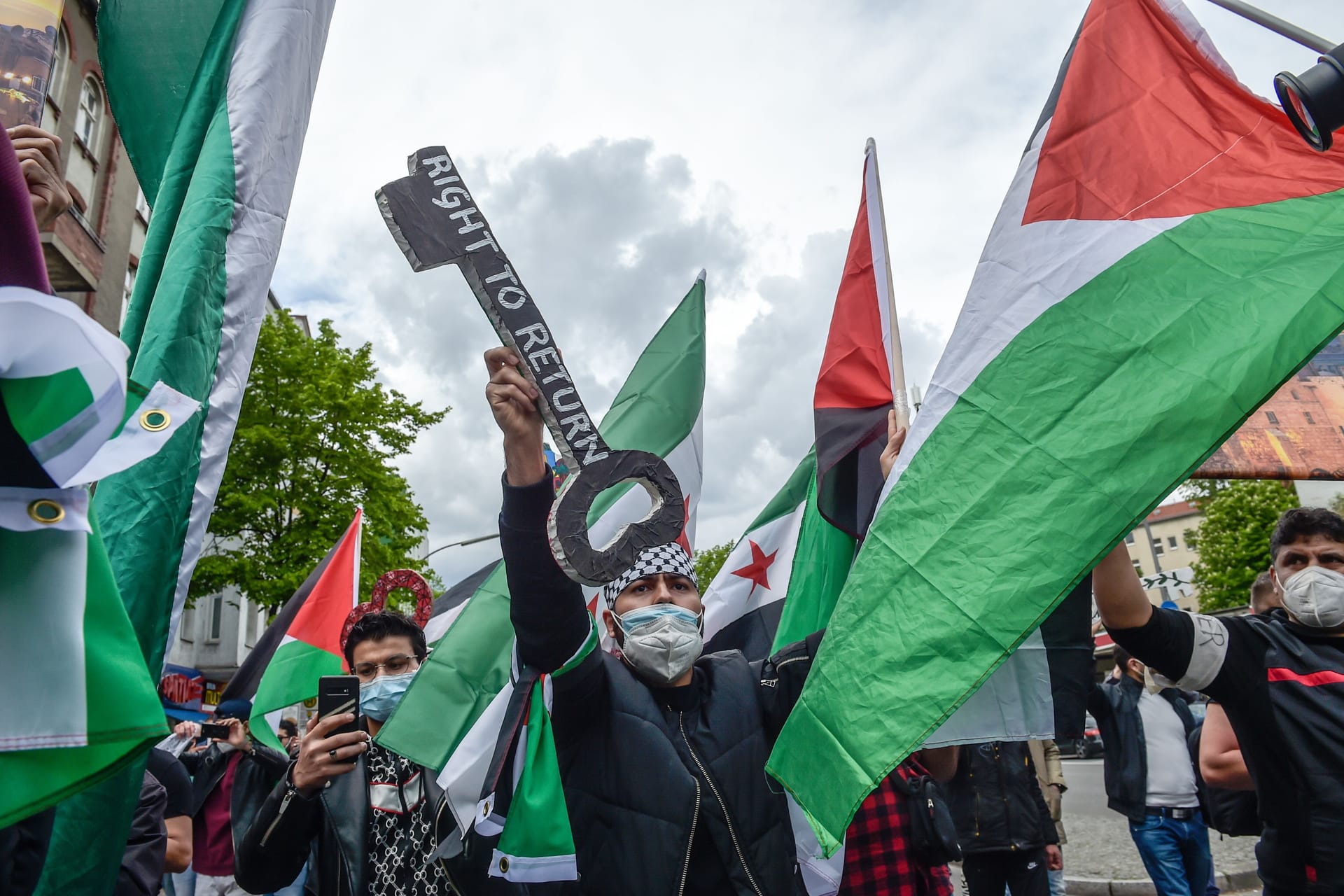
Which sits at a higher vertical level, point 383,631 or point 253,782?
point 383,631

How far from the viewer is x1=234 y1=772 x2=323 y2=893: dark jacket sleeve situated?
3.11 metres

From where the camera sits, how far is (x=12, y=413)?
45.1 inches

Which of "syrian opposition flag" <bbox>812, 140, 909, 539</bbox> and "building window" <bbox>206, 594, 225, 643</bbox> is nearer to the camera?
"syrian opposition flag" <bbox>812, 140, 909, 539</bbox>

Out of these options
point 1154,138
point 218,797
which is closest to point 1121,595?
point 1154,138

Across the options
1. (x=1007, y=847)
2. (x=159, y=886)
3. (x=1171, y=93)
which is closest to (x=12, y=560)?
(x=159, y=886)

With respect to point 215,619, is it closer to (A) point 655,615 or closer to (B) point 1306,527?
(A) point 655,615

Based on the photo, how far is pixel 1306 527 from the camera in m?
3.26

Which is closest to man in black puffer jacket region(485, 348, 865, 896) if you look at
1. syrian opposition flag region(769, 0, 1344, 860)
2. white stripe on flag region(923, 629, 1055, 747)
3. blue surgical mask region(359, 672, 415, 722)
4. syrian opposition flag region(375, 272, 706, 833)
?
syrian opposition flag region(375, 272, 706, 833)

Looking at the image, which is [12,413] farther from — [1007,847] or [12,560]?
[1007,847]

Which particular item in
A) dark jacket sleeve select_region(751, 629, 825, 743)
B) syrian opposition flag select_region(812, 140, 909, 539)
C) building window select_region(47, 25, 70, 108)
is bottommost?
dark jacket sleeve select_region(751, 629, 825, 743)

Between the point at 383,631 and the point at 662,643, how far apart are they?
5.34 feet

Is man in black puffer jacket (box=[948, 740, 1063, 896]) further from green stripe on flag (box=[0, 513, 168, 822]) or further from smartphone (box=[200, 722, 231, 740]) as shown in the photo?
green stripe on flag (box=[0, 513, 168, 822])

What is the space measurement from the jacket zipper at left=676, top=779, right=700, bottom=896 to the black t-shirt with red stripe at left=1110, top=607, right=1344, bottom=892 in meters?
1.27

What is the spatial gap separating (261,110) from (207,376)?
77cm
